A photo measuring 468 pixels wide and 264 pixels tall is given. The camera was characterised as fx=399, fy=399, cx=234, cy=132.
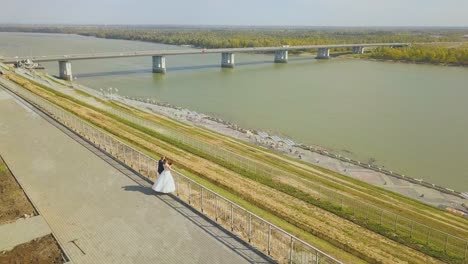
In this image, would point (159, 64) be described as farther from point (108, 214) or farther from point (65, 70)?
point (108, 214)

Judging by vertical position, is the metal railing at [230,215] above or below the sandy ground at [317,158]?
above

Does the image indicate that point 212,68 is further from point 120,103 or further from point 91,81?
point 120,103

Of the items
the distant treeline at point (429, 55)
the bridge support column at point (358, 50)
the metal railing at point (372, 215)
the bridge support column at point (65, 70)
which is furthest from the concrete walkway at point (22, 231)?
the bridge support column at point (358, 50)

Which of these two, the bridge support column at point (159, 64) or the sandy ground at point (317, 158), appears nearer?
the sandy ground at point (317, 158)


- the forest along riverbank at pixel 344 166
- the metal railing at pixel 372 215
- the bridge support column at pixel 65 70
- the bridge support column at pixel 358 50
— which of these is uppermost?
the bridge support column at pixel 358 50

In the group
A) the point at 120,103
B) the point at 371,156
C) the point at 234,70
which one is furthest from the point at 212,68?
the point at 371,156

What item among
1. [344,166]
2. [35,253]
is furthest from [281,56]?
[35,253]

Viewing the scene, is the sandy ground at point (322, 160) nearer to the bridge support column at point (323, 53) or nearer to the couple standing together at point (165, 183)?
the couple standing together at point (165, 183)
